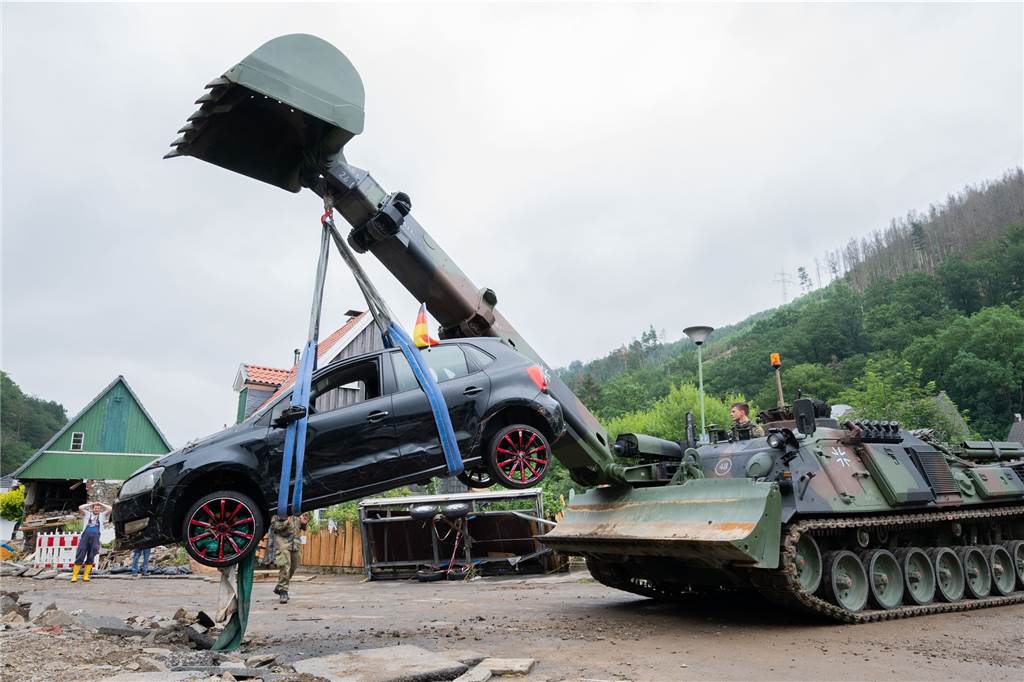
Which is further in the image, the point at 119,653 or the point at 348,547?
the point at 348,547

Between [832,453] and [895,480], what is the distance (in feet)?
3.43

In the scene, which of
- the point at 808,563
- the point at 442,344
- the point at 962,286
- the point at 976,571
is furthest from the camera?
the point at 962,286

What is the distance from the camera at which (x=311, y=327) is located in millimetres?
6305

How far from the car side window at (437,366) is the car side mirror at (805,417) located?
14.7 ft

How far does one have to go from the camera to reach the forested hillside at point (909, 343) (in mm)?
46188

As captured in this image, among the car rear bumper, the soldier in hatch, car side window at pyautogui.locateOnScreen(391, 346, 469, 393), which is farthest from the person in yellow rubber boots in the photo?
the soldier in hatch

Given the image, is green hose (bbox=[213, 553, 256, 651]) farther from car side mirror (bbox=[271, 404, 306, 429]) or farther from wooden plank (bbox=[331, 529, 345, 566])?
wooden plank (bbox=[331, 529, 345, 566])

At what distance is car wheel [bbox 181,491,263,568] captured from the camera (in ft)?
17.9

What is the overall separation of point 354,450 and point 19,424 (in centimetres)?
7056

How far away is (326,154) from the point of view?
21.6 feet

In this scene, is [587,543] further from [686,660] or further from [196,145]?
[196,145]

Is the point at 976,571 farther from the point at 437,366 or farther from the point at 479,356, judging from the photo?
the point at 437,366

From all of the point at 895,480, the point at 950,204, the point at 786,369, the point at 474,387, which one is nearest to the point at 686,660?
the point at 474,387

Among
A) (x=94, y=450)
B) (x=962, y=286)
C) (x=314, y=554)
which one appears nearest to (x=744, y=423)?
(x=314, y=554)
